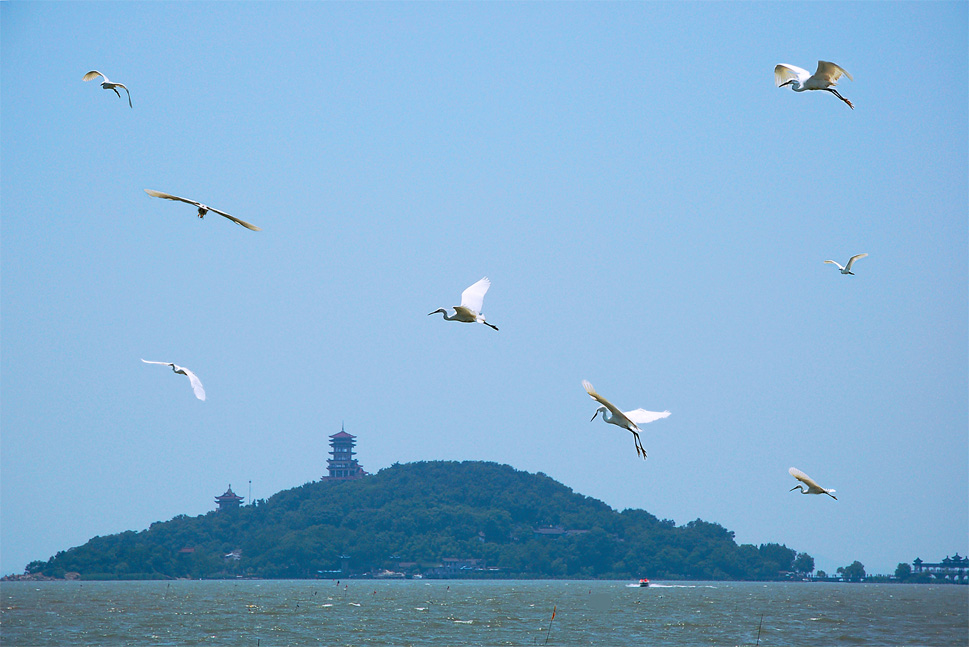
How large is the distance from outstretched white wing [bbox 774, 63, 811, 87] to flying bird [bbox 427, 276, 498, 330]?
732cm

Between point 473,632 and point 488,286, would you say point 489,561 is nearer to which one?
point 473,632

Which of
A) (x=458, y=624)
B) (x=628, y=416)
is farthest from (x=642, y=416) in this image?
(x=458, y=624)

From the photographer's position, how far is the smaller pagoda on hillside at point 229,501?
194 m

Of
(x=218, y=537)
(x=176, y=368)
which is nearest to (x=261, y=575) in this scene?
(x=218, y=537)

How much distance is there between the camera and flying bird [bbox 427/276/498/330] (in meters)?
21.7

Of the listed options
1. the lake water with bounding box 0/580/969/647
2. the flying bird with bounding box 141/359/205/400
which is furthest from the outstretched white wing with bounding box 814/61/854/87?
the lake water with bounding box 0/580/969/647

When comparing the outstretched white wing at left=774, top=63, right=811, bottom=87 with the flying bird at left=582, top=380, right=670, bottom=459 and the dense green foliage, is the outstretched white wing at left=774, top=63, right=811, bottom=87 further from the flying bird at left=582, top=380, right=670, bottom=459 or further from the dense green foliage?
the dense green foliage

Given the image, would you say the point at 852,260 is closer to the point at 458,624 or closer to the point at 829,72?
the point at 829,72

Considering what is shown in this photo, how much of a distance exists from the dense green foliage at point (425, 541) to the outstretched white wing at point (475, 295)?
143874 millimetres

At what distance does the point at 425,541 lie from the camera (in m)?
169

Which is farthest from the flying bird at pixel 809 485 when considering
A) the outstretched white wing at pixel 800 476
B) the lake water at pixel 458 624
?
the lake water at pixel 458 624

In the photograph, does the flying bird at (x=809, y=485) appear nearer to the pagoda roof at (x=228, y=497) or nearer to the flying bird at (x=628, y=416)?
the flying bird at (x=628, y=416)

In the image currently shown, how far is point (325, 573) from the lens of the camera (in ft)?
532

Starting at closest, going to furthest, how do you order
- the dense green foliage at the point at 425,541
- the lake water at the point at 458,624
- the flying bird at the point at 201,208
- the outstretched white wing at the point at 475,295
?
the flying bird at the point at 201,208
the outstretched white wing at the point at 475,295
the lake water at the point at 458,624
the dense green foliage at the point at 425,541
